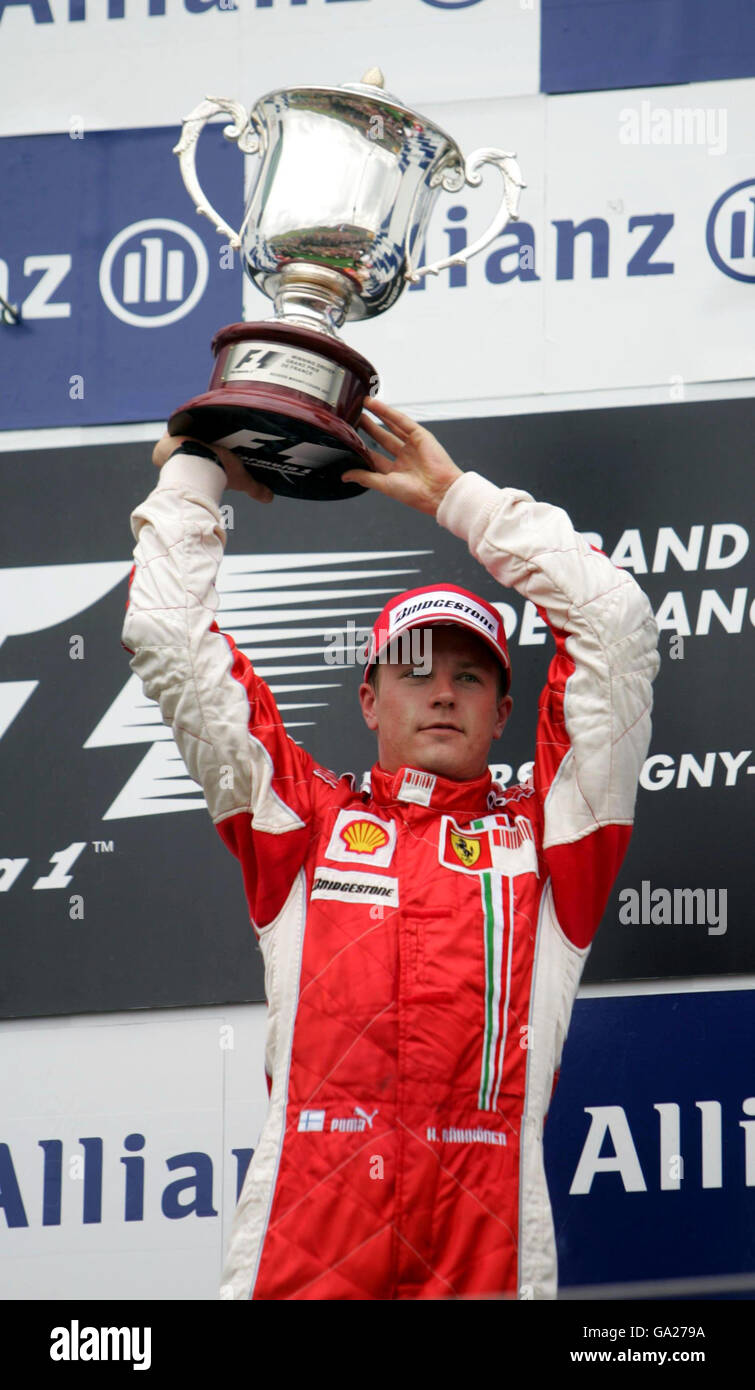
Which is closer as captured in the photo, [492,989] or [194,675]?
[492,989]

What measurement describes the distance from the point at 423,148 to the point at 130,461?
2.89 ft

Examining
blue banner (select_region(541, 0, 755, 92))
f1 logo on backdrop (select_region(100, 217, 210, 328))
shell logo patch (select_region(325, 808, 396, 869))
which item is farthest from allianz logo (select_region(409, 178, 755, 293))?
shell logo patch (select_region(325, 808, 396, 869))

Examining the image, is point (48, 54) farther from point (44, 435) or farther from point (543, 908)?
point (543, 908)

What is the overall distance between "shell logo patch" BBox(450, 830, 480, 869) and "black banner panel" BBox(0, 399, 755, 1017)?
0.62 metres

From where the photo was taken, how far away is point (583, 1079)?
8.48 feet

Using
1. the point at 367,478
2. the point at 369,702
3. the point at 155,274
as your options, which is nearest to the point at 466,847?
the point at 369,702

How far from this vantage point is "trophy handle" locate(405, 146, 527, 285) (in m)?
2.21

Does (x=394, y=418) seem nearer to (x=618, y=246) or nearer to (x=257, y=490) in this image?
(x=257, y=490)

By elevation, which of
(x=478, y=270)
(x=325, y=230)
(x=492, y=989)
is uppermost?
(x=478, y=270)

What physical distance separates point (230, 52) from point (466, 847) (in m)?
1.75

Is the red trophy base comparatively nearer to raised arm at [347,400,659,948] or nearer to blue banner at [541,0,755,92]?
raised arm at [347,400,659,948]

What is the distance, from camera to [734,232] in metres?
2.86

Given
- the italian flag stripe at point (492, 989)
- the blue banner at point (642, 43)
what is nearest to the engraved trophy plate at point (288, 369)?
the italian flag stripe at point (492, 989)

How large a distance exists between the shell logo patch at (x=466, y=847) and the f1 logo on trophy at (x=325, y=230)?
51cm
